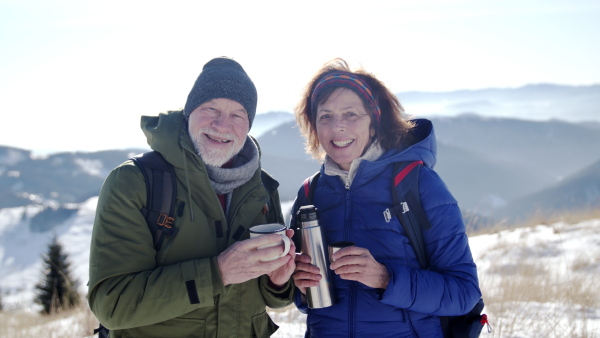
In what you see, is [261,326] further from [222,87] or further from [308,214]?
[222,87]

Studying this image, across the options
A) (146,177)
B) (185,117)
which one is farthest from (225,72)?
(146,177)

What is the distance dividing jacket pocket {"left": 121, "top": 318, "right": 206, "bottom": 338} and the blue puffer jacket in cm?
88

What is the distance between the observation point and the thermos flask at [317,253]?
8.34 feet

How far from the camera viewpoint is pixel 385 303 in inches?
96.7

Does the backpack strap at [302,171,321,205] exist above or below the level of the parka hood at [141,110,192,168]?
below

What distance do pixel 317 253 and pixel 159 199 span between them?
1.07 meters

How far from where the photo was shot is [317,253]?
8.38 feet

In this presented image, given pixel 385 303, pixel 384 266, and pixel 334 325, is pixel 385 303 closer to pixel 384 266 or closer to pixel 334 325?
pixel 384 266

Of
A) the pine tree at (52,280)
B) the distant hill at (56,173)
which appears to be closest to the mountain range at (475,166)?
the distant hill at (56,173)

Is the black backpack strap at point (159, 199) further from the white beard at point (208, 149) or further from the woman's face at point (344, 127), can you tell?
the woman's face at point (344, 127)

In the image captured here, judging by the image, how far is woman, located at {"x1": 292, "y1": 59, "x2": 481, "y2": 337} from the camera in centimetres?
245

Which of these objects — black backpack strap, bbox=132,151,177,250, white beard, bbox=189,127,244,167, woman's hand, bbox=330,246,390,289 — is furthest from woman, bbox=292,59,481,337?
black backpack strap, bbox=132,151,177,250

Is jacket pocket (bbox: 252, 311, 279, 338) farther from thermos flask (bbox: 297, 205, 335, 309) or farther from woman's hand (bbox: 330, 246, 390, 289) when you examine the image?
woman's hand (bbox: 330, 246, 390, 289)

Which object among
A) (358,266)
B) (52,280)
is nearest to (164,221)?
(358,266)
